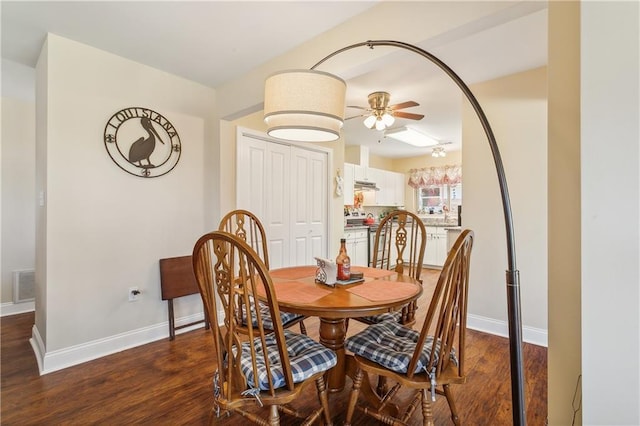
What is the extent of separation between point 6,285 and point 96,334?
6.37ft

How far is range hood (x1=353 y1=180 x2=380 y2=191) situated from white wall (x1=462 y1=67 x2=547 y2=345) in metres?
2.76

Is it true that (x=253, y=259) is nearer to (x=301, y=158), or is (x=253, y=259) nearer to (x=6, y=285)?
(x=301, y=158)

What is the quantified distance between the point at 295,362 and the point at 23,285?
393 cm

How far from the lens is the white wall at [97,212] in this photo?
2285mm

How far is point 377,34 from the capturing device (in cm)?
188

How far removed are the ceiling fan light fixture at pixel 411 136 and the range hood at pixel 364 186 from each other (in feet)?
3.89

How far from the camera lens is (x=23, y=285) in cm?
348

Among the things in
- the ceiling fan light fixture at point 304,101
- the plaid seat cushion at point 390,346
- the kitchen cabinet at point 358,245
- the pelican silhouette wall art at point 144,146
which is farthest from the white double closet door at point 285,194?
the plaid seat cushion at point 390,346

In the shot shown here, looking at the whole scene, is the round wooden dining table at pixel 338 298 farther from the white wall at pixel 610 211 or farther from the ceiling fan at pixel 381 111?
the ceiling fan at pixel 381 111

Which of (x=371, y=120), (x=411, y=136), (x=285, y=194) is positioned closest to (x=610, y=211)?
(x=371, y=120)

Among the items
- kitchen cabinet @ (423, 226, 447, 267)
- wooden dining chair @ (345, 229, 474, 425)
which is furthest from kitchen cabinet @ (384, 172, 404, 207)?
wooden dining chair @ (345, 229, 474, 425)

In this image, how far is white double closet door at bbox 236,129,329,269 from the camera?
338cm

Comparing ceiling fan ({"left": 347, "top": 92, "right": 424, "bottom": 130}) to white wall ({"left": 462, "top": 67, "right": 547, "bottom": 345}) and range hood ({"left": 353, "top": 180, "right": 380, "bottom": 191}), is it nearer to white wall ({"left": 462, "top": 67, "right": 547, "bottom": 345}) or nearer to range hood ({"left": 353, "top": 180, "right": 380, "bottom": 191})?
white wall ({"left": 462, "top": 67, "right": 547, "bottom": 345})

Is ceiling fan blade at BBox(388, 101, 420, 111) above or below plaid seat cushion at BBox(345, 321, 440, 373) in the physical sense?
above
